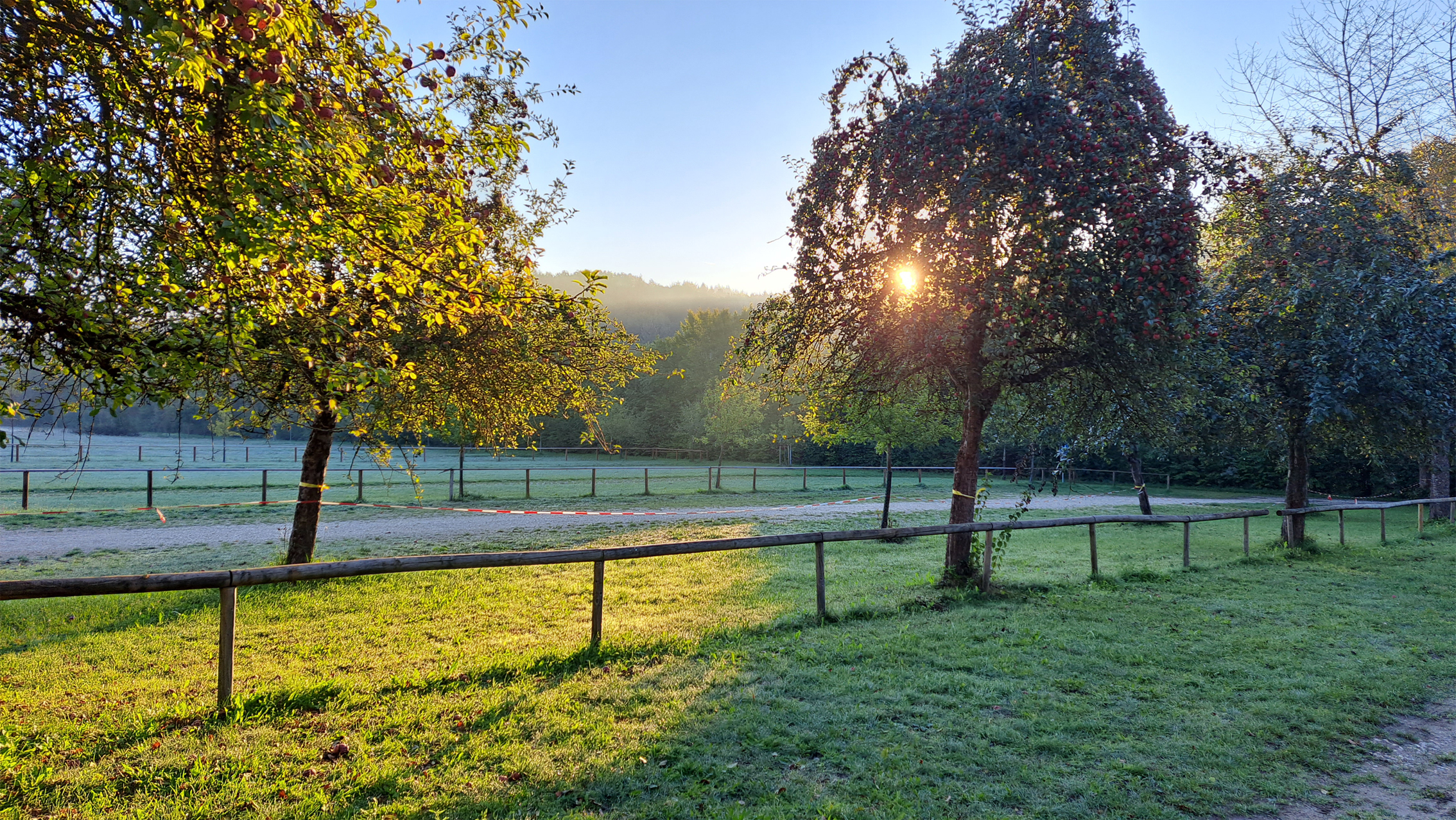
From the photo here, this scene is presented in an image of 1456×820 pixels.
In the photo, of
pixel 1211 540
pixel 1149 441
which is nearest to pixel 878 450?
pixel 1211 540

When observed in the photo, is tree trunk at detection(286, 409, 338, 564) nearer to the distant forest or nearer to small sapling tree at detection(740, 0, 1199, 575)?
the distant forest

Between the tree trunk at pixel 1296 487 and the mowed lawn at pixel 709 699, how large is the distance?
4.88 m

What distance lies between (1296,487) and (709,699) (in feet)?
50.6

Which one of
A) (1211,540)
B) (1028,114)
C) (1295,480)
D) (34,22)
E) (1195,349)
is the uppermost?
Answer: (1028,114)

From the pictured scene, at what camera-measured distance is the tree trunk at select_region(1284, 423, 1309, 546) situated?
47.6 ft

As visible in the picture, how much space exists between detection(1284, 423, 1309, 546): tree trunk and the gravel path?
848cm

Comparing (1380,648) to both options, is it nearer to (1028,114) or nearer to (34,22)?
(1028,114)

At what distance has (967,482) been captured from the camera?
32.6 ft

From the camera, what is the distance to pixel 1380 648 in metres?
A: 7.08

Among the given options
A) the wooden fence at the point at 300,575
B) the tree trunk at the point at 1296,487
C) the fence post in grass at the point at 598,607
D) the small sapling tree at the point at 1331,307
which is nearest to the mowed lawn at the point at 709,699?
the fence post in grass at the point at 598,607

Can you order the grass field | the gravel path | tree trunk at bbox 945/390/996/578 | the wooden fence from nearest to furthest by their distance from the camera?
the wooden fence
tree trunk at bbox 945/390/996/578
the gravel path
the grass field

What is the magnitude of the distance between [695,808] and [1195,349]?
8168mm

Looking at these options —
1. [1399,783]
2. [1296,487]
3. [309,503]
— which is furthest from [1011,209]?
[1296,487]

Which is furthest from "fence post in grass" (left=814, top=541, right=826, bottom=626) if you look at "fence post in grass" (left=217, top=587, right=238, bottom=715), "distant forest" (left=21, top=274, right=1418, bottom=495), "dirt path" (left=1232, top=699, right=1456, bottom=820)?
"distant forest" (left=21, top=274, right=1418, bottom=495)
